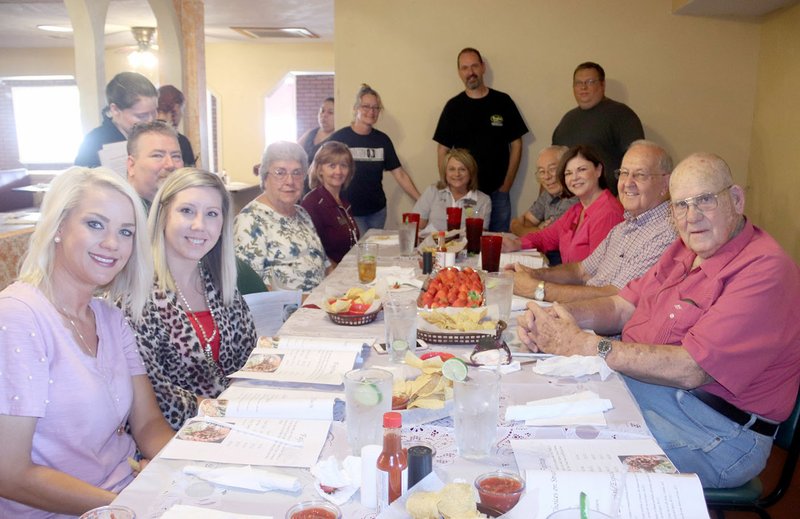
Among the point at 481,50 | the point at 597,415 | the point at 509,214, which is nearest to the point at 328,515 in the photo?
the point at 597,415

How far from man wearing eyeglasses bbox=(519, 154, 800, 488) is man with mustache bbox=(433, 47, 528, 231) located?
11.3 feet

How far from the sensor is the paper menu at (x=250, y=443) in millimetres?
1179

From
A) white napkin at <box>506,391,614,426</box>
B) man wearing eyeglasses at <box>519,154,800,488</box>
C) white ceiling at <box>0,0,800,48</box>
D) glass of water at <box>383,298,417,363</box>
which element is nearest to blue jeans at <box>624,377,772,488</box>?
man wearing eyeglasses at <box>519,154,800,488</box>

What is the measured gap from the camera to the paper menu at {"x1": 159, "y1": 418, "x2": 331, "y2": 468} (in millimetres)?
1179

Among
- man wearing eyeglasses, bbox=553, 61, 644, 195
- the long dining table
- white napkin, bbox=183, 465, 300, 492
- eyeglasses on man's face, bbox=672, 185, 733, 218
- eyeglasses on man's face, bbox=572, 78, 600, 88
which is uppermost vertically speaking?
eyeglasses on man's face, bbox=572, 78, 600, 88

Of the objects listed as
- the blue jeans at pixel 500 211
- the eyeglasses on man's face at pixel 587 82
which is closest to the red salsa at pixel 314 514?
the blue jeans at pixel 500 211

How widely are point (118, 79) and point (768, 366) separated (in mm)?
2605

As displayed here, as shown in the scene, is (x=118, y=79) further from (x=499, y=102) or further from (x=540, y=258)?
(x=499, y=102)

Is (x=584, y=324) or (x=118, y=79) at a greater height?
(x=118, y=79)

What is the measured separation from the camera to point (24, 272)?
1.43 meters

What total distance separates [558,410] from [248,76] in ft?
29.2

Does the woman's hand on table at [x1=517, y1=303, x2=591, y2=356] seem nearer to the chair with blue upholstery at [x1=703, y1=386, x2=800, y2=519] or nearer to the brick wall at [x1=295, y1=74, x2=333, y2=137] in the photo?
the chair with blue upholstery at [x1=703, y1=386, x2=800, y2=519]

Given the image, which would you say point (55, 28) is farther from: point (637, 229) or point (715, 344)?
point (715, 344)

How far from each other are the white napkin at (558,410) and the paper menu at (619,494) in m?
0.29
